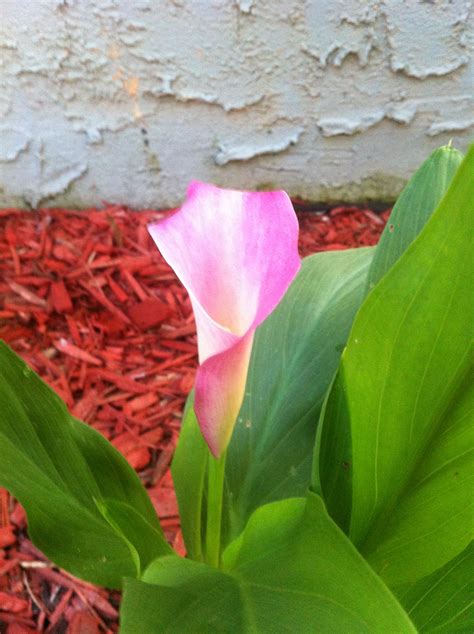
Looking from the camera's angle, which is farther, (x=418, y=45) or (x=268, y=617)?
(x=418, y=45)

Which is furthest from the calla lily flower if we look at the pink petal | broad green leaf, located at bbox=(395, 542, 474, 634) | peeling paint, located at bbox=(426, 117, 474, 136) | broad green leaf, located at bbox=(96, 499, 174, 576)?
peeling paint, located at bbox=(426, 117, 474, 136)

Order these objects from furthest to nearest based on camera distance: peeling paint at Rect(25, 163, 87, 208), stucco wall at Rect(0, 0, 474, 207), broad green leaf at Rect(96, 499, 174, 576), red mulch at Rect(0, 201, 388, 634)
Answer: peeling paint at Rect(25, 163, 87, 208)
stucco wall at Rect(0, 0, 474, 207)
red mulch at Rect(0, 201, 388, 634)
broad green leaf at Rect(96, 499, 174, 576)

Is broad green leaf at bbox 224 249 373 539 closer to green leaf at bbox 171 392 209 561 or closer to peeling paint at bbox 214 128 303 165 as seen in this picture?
green leaf at bbox 171 392 209 561

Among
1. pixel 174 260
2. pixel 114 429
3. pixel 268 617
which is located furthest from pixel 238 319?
pixel 114 429

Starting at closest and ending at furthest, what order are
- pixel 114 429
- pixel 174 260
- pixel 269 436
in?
pixel 174 260 < pixel 269 436 < pixel 114 429

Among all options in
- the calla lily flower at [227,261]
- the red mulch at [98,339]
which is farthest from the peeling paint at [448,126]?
the calla lily flower at [227,261]

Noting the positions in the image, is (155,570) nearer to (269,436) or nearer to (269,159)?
(269,436)

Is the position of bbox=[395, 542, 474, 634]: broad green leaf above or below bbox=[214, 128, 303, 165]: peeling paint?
below
